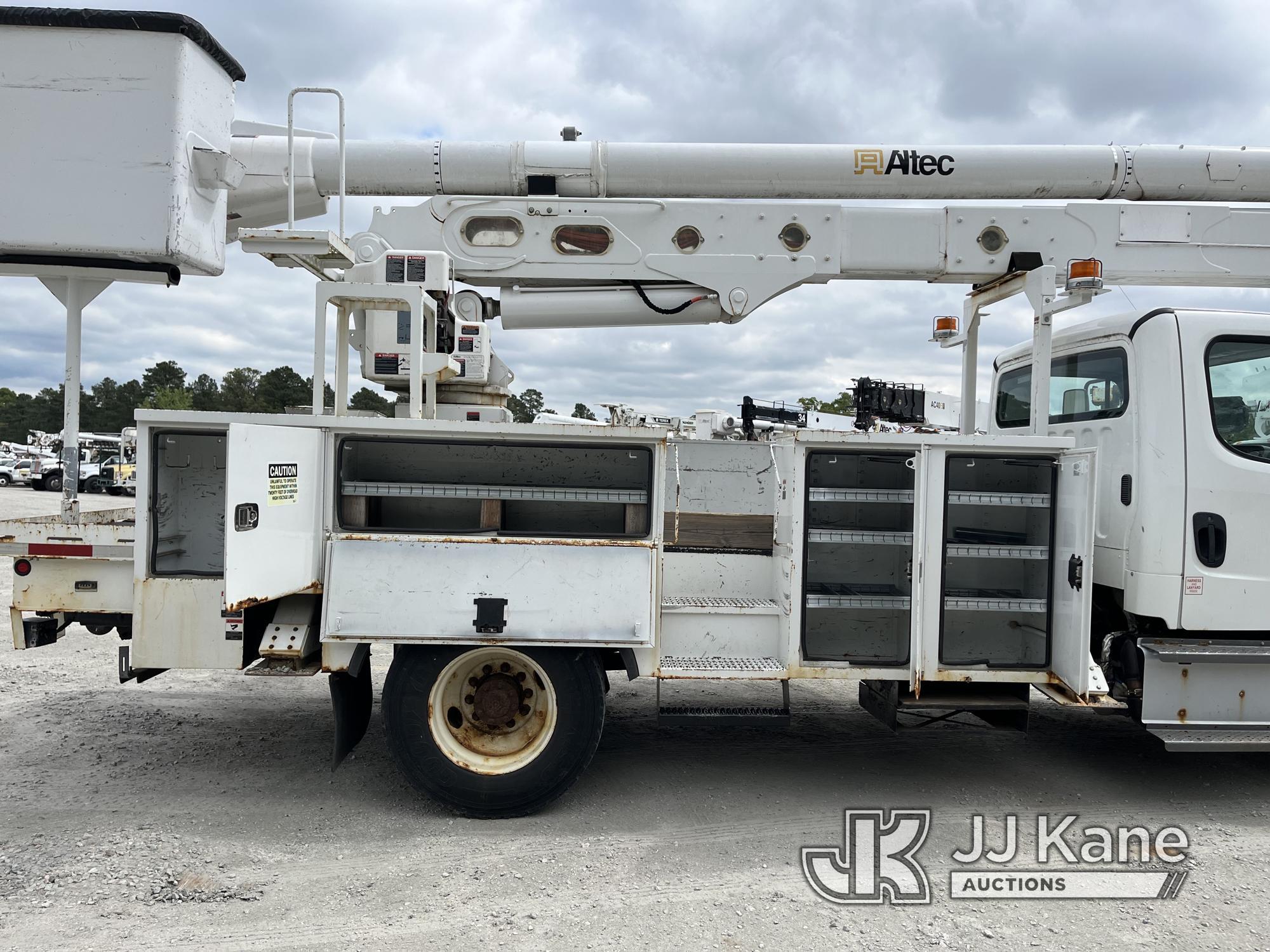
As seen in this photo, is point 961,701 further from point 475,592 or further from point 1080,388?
point 475,592

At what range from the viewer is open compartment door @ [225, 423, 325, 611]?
3.41 meters

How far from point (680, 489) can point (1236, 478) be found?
9.96 ft

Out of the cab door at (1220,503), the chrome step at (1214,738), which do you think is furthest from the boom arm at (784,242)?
the chrome step at (1214,738)

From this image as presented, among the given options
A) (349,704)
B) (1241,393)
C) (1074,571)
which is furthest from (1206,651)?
(349,704)

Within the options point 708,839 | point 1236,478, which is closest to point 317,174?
point 708,839

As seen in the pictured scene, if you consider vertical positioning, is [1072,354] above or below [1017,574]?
above

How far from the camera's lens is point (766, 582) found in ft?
16.4

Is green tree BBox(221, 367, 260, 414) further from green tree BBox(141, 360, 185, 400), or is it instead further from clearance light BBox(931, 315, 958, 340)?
clearance light BBox(931, 315, 958, 340)

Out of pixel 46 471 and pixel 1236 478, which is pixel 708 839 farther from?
pixel 46 471

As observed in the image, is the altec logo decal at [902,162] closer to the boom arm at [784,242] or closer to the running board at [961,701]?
the boom arm at [784,242]

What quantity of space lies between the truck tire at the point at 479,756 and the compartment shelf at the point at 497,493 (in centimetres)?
80

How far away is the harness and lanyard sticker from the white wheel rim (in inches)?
44.5

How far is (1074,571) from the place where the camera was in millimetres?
4270

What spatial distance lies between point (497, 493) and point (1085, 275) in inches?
135
